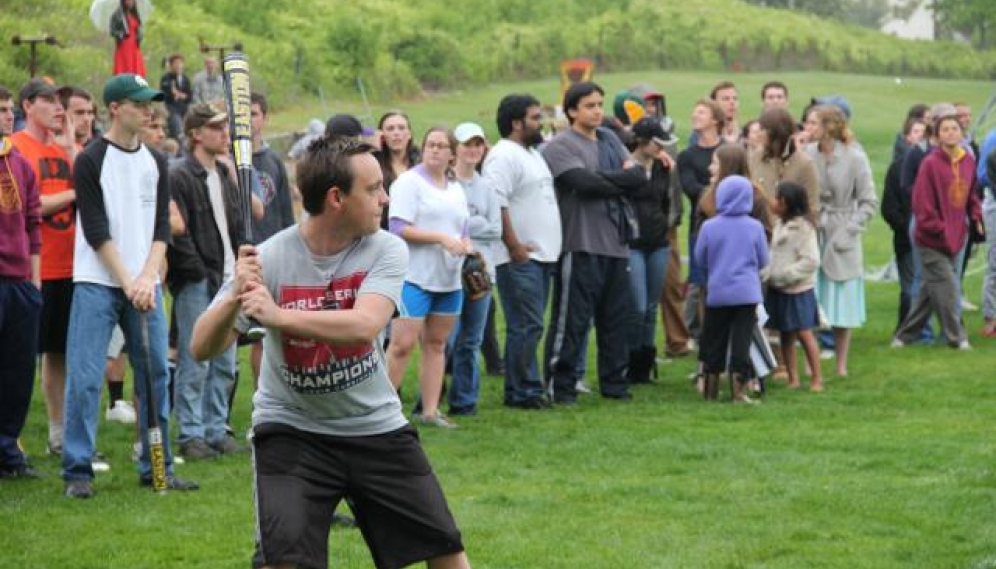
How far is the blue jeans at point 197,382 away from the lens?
10555 mm

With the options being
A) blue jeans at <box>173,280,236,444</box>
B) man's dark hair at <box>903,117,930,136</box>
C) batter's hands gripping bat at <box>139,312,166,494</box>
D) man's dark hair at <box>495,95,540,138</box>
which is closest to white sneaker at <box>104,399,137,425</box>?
blue jeans at <box>173,280,236,444</box>

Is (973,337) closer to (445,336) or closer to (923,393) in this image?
(923,393)

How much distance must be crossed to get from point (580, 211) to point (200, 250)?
131 inches

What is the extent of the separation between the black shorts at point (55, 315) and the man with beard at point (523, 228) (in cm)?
316

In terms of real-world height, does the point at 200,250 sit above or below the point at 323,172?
below

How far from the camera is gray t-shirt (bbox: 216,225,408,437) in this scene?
5945mm

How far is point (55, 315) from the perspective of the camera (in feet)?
35.6

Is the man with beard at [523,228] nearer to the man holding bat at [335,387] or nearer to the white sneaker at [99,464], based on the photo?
the white sneaker at [99,464]

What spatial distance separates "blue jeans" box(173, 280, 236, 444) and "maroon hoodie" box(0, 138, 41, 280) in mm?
1033

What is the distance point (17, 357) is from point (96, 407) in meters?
0.79

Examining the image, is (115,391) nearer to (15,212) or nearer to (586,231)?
(15,212)

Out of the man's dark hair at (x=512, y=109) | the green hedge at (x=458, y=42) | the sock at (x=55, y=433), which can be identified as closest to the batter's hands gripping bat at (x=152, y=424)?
the sock at (x=55, y=433)

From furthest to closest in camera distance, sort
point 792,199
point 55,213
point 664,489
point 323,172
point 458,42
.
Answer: point 458,42, point 792,199, point 55,213, point 664,489, point 323,172

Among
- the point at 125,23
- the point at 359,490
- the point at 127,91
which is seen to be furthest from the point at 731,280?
the point at 359,490
